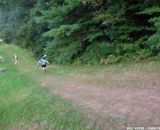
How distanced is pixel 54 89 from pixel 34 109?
1.99 m

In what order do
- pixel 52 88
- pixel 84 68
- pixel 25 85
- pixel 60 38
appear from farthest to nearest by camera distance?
1. pixel 60 38
2. pixel 84 68
3. pixel 25 85
4. pixel 52 88

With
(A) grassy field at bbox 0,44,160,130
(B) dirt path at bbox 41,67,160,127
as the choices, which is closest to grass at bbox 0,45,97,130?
(A) grassy field at bbox 0,44,160,130

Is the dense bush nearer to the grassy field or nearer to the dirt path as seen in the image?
the grassy field

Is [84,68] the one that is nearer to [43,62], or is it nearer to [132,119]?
[43,62]

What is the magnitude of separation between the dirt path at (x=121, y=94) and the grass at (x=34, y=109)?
60 centimetres

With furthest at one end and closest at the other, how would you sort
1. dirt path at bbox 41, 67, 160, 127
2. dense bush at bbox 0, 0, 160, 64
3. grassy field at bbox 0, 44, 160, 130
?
dense bush at bbox 0, 0, 160, 64
grassy field at bbox 0, 44, 160, 130
dirt path at bbox 41, 67, 160, 127

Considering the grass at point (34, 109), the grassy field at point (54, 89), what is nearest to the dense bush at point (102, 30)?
the grassy field at point (54, 89)

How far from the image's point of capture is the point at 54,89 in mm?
15969

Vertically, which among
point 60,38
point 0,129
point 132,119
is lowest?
point 0,129

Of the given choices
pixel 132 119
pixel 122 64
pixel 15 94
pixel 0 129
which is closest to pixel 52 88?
pixel 15 94

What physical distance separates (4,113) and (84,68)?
6.33m

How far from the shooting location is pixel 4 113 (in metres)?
14.9

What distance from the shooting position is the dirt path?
11.4 m

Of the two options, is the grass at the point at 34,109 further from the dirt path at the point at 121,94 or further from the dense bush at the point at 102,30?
the dense bush at the point at 102,30
